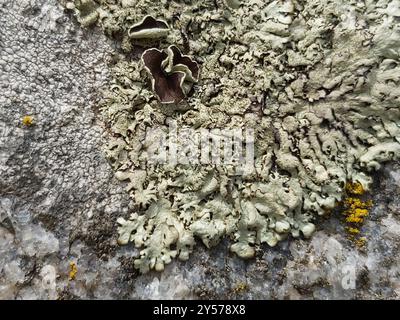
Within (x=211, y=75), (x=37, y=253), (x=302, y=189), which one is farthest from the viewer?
(x=211, y=75)

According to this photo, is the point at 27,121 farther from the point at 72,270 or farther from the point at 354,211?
the point at 354,211

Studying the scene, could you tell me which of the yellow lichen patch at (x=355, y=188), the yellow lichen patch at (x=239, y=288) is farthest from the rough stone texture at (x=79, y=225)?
the yellow lichen patch at (x=355, y=188)

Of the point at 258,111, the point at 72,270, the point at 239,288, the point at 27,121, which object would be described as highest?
the point at 258,111

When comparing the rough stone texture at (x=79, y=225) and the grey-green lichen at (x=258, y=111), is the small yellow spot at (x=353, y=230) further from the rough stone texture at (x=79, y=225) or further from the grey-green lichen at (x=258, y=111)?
the grey-green lichen at (x=258, y=111)

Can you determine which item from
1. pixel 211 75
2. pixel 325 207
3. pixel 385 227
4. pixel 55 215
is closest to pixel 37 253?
pixel 55 215

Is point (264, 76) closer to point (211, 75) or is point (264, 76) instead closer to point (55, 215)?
point (211, 75)

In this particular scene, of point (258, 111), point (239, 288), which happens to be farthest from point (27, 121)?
point (239, 288)

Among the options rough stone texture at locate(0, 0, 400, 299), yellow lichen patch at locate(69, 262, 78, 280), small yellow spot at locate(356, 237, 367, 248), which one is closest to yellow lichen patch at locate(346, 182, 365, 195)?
rough stone texture at locate(0, 0, 400, 299)
